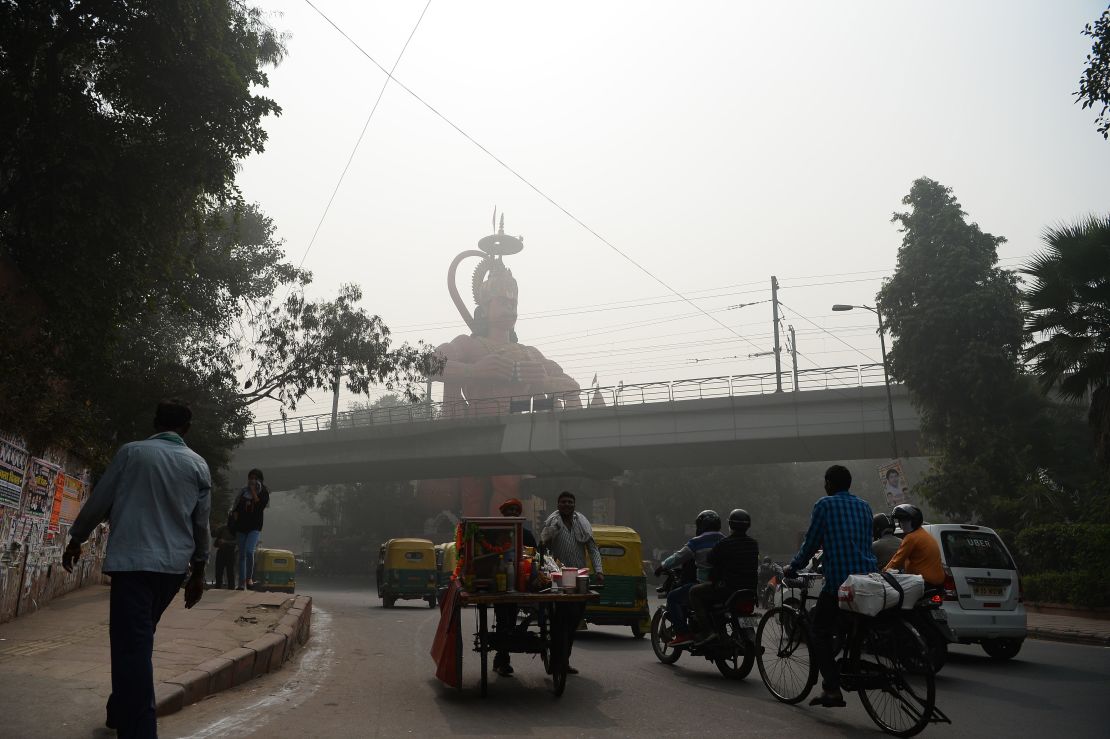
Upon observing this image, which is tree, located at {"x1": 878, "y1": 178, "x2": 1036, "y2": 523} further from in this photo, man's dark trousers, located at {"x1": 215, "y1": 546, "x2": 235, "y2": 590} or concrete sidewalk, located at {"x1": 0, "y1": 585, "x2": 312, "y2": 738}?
concrete sidewalk, located at {"x1": 0, "y1": 585, "x2": 312, "y2": 738}

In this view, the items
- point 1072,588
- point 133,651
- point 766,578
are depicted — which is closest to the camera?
point 133,651

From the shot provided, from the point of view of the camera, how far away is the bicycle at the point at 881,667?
5.86 meters

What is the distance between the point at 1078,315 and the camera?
19.2m

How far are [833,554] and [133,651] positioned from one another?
15.6ft

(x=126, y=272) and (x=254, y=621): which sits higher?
(x=126, y=272)

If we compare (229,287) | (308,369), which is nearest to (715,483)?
(308,369)

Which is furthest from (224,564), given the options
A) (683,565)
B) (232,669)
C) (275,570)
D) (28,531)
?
(683,565)

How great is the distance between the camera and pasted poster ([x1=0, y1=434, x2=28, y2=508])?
9078 mm

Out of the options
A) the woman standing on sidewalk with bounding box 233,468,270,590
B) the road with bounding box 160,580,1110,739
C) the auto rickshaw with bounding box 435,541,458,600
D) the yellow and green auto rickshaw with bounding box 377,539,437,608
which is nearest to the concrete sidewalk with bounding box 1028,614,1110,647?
the road with bounding box 160,580,1110,739

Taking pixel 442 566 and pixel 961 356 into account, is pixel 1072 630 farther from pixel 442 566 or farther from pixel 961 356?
pixel 961 356

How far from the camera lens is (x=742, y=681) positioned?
861 centimetres

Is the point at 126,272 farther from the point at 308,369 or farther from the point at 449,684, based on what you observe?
the point at 308,369

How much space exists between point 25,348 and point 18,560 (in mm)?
2655

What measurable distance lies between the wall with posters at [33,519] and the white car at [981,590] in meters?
11.0
